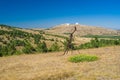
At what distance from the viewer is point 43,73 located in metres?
22.7

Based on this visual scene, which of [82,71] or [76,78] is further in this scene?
[82,71]

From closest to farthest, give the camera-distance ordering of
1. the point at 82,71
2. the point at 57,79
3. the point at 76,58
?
the point at 57,79, the point at 82,71, the point at 76,58

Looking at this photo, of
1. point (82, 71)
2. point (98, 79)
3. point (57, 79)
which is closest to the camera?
point (98, 79)

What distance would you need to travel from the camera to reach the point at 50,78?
2070cm

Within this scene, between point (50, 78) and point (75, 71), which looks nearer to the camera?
point (50, 78)

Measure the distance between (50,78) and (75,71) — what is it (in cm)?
286

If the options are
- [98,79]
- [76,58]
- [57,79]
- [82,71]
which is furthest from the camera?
[76,58]

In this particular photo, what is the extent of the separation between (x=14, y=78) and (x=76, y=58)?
31.8 ft

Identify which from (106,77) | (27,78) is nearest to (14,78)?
(27,78)

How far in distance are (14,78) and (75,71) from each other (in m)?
5.24

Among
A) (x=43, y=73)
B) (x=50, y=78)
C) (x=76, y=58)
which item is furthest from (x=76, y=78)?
(x=76, y=58)

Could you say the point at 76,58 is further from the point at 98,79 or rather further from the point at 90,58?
the point at 98,79

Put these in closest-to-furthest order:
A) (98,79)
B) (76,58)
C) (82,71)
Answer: (98,79)
(82,71)
(76,58)

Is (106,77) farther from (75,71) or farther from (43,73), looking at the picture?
(43,73)
